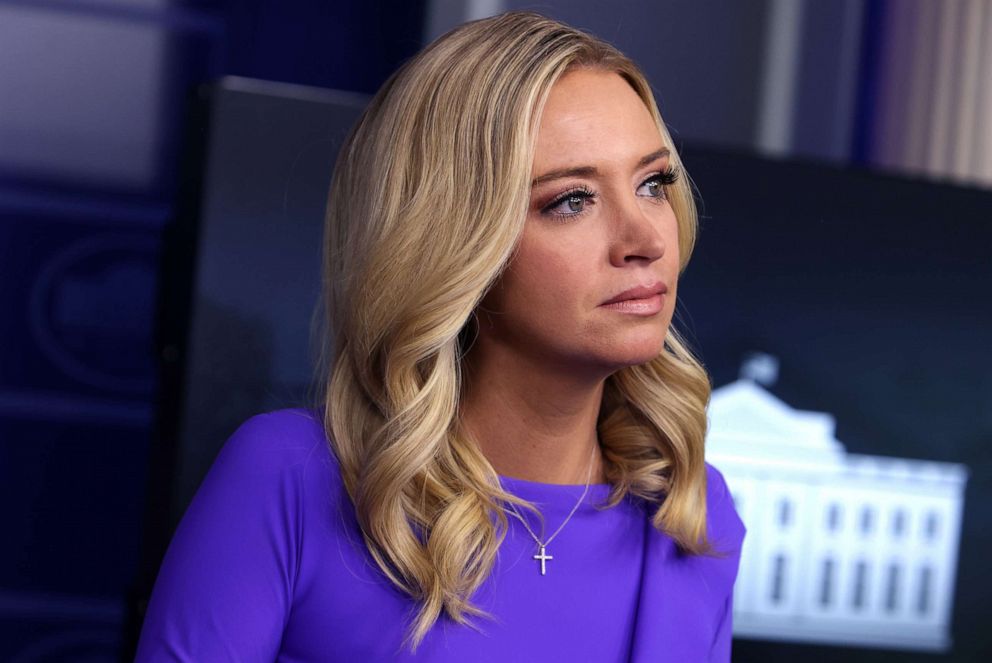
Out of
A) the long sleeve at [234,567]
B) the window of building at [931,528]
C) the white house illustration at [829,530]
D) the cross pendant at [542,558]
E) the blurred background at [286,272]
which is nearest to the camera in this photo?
the long sleeve at [234,567]

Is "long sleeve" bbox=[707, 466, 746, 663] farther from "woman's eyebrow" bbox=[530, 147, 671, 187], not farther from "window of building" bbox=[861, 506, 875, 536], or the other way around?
"window of building" bbox=[861, 506, 875, 536]

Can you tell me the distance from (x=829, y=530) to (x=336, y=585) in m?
1.34

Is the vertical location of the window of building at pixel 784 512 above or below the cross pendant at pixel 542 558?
below

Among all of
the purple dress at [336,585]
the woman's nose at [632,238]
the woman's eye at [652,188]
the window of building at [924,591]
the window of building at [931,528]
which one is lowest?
the window of building at [924,591]

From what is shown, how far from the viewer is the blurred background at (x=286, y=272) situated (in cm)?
228

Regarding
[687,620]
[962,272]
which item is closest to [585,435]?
[687,620]

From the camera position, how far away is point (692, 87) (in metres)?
3.37

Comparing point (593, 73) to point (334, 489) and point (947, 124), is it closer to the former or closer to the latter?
point (334, 489)

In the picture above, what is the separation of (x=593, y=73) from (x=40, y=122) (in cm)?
162

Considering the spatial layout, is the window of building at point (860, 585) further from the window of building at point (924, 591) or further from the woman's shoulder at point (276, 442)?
the woman's shoulder at point (276, 442)

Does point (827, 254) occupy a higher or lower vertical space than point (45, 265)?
higher

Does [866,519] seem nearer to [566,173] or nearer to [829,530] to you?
Result: [829,530]

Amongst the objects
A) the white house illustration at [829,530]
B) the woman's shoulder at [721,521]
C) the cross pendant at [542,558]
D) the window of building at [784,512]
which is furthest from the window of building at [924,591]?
the cross pendant at [542,558]

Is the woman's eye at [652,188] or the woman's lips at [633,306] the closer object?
the woman's lips at [633,306]
